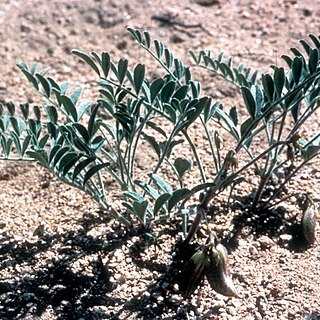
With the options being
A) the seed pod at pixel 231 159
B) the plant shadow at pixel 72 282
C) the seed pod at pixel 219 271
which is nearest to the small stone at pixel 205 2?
the plant shadow at pixel 72 282

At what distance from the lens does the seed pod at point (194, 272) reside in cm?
167

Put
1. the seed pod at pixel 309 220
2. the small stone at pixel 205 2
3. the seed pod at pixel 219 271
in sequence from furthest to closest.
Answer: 1. the small stone at pixel 205 2
2. the seed pod at pixel 309 220
3. the seed pod at pixel 219 271

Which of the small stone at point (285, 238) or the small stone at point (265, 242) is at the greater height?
the small stone at point (285, 238)

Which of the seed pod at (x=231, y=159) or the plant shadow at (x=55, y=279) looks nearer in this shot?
the seed pod at (x=231, y=159)

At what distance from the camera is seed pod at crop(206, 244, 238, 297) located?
1660mm

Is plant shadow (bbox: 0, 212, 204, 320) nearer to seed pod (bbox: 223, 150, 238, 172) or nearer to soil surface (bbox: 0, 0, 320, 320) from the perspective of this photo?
soil surface (bbox: 0, 0, 320, 320)

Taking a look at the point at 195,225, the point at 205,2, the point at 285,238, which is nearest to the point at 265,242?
the point at 285,238

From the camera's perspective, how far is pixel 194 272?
171 centimetres

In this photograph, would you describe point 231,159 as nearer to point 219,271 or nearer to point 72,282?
point 219,271

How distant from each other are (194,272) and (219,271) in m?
0.07

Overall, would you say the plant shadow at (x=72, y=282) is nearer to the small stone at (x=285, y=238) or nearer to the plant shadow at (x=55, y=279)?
the plant shadow at (x=55, y=279)

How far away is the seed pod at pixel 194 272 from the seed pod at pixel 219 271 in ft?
0.05

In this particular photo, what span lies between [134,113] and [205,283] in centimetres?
49

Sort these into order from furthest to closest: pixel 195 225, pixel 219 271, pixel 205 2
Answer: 1. pixel 205 2
2. pixel 195 225
3. pixel 219 271
